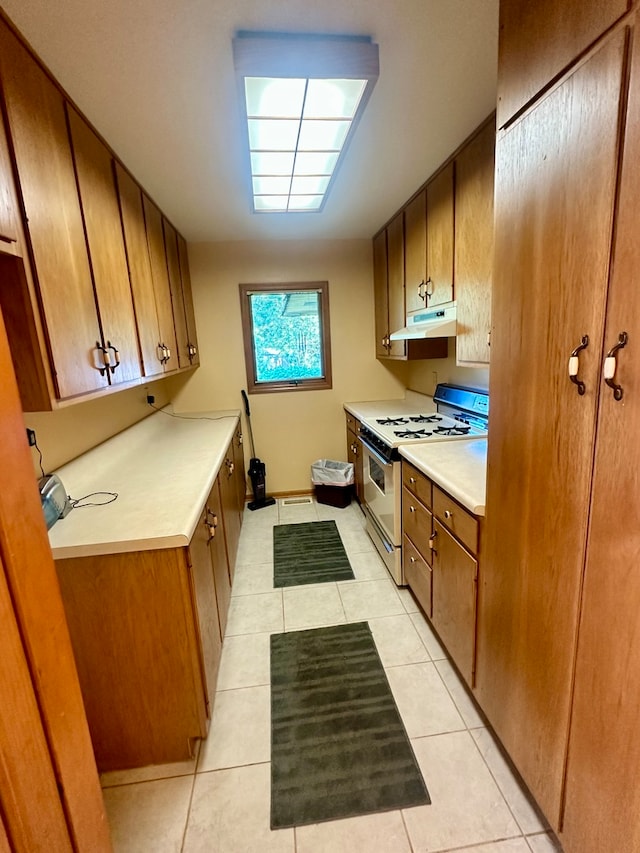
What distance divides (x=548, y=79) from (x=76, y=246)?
1499mm

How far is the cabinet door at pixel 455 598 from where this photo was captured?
5.04ft

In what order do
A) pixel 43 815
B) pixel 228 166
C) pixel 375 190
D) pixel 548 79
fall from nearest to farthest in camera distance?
1. pixel 43 815
2. pixel 548 79
3. pixel 228 166
4. pixel 375 190

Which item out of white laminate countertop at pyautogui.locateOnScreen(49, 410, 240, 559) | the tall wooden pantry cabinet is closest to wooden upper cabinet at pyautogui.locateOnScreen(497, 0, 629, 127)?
the tall wooden pantry cabinet

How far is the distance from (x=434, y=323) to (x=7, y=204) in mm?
2031

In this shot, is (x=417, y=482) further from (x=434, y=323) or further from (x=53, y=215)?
(x=53, y=215)

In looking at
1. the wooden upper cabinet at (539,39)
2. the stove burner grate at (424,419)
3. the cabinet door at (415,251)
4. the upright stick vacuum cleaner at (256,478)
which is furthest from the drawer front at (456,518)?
the upright stick vacuum cleaner at (256,478)

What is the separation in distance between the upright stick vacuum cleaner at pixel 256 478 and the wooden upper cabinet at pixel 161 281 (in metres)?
1.18

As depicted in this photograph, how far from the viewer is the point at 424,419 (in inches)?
117

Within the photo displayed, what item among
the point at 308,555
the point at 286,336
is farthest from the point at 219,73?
the point at 308,555

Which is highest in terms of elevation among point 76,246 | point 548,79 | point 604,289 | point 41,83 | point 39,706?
point 41,83

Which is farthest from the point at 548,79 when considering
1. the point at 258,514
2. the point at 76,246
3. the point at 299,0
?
the point at 258,514

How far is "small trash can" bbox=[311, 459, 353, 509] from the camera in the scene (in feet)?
12.1

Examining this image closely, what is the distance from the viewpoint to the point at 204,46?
128 centimetres

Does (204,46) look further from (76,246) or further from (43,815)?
(43,815)
